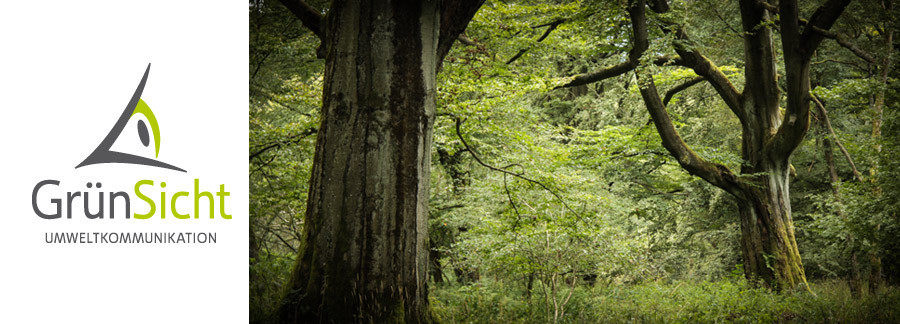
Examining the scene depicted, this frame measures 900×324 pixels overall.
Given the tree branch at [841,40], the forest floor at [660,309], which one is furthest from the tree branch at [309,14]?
the tree branch at [841,40]

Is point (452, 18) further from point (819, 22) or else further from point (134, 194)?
point (819, 22)

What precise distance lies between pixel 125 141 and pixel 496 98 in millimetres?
5627

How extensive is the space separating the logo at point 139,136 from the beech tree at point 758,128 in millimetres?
7126

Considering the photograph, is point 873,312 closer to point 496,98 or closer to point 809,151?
point 496,98

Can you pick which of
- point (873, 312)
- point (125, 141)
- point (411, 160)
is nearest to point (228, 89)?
point (125, 141)

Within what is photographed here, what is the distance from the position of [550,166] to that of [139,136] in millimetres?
6820

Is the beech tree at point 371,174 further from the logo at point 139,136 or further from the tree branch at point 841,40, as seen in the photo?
the tree branch at point 841,40

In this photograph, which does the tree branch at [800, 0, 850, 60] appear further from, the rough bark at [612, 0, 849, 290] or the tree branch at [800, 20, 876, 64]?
the rough bark at [612, 0, 849, 290]

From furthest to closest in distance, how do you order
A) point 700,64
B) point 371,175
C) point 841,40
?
point 700,64 → point 841,40 → point 371,175

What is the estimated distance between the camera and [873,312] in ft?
20.5

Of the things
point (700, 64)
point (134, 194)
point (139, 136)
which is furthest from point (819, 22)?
point (134, 194)

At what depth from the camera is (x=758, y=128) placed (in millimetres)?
10328

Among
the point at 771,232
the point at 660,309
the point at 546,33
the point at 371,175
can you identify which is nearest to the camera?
A: the point at 371,175

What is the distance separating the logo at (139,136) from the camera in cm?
476
